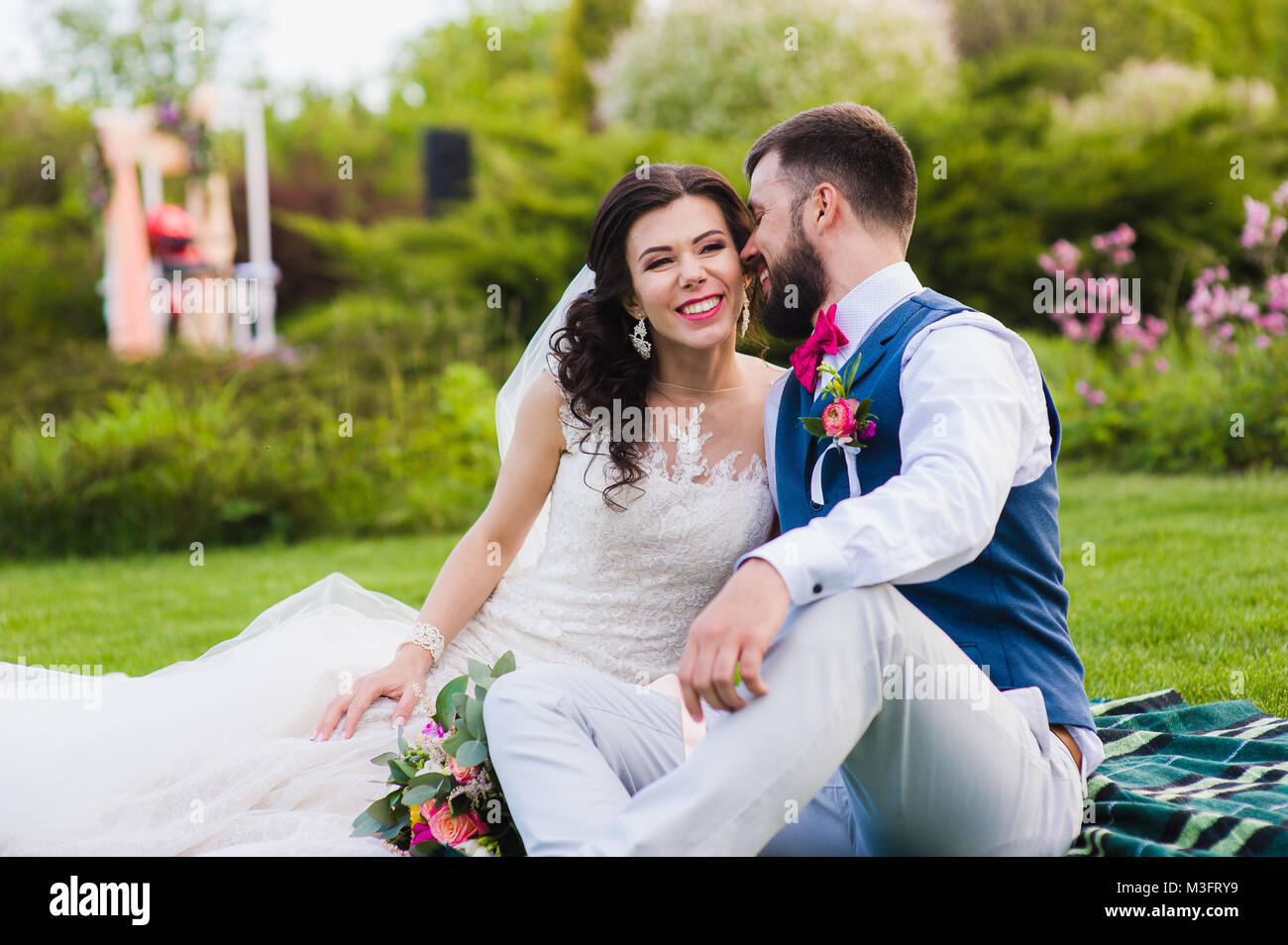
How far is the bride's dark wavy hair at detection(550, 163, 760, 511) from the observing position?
3115 millimetres

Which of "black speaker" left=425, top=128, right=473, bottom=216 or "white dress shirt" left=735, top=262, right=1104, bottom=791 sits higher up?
"black speaker" left=425, top=128, right=473, bottom=216

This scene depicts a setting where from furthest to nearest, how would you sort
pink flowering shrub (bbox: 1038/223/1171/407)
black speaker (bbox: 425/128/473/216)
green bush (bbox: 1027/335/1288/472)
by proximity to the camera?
1. black speaker (bbox: 425/128/473/216)
2. pink flowering shrub (bbox: 1038/223/1171/407)
3. green bush (bbox: 1027/335/1288/472)

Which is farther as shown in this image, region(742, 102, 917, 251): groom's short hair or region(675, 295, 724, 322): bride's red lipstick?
region(675, 295, 724, 322): bride's red lipstick

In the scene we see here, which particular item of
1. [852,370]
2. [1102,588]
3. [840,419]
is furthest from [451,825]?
[1102,588]

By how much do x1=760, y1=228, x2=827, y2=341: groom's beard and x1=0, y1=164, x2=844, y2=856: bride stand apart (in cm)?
30

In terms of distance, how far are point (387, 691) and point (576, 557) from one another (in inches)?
23.7

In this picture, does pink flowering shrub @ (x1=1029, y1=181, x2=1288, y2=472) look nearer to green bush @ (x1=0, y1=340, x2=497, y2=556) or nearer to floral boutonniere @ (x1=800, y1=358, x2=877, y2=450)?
green bush @ (x1=0, y1=340, x2=497, y2=556)

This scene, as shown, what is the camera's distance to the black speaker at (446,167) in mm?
11836

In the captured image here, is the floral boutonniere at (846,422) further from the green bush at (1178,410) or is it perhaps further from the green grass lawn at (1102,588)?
the green bush at (1178,410)

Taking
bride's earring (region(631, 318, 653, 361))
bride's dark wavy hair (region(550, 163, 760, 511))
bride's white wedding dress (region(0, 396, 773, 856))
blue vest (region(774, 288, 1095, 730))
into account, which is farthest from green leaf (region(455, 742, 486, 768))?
bride's earring (region(631, 318, 653, 361))

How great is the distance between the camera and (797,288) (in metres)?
2.71

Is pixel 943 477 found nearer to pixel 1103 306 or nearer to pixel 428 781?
pixel 428 781

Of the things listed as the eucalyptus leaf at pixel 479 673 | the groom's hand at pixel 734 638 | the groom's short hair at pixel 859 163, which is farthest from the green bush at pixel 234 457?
the groom's hand at pixel 734 638
